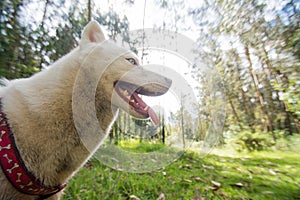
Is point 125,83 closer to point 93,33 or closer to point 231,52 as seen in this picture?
point 93,33

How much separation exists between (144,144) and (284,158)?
11.8ft

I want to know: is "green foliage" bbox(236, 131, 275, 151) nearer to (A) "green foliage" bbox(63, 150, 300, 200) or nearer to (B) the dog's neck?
(A) "green foliage" bbox(63, 150, 300, 200)

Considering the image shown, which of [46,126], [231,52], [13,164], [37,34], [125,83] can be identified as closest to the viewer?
[13,164]

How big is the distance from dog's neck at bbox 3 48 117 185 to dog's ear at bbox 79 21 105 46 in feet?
1.06

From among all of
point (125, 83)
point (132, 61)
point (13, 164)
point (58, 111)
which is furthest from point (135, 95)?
point (13, 164)

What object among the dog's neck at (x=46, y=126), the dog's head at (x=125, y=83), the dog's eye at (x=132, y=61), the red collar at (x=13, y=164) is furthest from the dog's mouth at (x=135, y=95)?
the red collar at (x=13, y=164)

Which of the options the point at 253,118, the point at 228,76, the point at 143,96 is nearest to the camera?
the point at 143,96

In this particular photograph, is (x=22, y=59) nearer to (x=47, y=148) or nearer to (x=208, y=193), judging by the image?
(x=47, y=148)

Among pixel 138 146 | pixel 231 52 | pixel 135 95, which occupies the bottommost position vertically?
pixel 138 146

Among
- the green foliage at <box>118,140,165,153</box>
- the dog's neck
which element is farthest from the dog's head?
the green foliage at <box>118,140,165,153</box>

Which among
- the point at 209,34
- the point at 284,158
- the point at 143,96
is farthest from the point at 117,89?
the point at 284,158

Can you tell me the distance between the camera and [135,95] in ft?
4.62

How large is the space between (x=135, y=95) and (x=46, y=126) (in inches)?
25.8

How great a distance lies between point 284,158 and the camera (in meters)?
4.27
